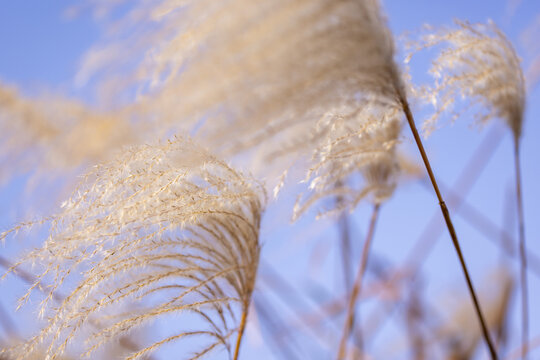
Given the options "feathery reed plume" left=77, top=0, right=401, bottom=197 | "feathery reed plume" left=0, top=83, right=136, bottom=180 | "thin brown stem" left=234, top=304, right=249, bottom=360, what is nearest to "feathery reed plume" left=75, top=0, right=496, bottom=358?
"feathery reed plume" left=77, top=0, right=401, bottom=197

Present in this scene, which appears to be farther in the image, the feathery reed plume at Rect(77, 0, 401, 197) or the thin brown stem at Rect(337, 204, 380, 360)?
the thin brown stem at Rect(337, 204, 380, 360)

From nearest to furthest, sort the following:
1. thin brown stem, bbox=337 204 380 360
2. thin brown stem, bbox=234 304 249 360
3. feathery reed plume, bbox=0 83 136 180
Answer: thin brown stem, bbox=234 304 249 360 < thin brown stem, bbox=337 204 380 360 < feathery reed plume, bbox=0 83 136 180

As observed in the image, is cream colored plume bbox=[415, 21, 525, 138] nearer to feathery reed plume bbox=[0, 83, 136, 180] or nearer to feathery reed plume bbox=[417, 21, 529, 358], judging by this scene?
feathery reed plume bbox=[417, 21, 529, 358]

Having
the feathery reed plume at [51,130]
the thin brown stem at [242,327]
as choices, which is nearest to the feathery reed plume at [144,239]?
the thin brown stem at [242,327]

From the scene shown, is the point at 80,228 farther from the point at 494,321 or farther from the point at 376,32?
the point at 494,321

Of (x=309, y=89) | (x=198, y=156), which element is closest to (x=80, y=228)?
(x=198, y=156)
